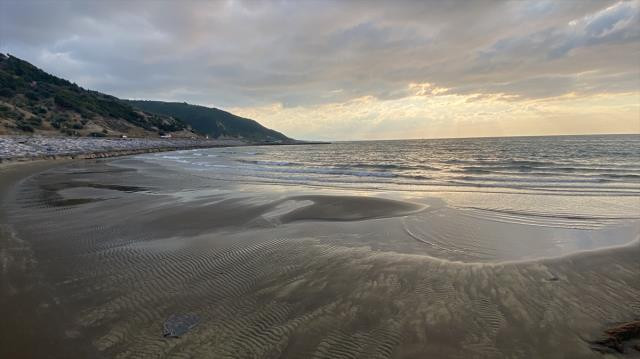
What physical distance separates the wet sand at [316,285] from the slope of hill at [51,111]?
58.5 meters

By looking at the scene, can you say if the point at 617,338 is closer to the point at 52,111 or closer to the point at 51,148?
the point at 51,148

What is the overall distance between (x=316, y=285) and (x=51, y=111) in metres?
95.2

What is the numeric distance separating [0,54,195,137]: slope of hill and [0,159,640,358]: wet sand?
58453 mm

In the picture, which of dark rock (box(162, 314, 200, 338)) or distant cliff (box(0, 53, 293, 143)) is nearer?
dark rock (box(162, 314, 200, 338))

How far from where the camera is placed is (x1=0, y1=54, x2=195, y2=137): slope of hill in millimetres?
61812

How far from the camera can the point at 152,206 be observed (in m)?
13.5

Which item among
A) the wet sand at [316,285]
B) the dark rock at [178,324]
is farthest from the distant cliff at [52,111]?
the dark rock at [178,324]

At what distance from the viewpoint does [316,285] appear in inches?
237

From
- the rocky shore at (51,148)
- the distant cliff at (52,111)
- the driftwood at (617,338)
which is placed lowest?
the driftwood at (617,338)

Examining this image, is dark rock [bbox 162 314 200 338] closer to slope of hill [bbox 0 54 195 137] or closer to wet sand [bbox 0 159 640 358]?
wet sand [bbox 0 159 640 358]

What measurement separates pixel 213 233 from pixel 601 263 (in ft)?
30.8

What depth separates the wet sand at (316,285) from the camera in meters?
4.27

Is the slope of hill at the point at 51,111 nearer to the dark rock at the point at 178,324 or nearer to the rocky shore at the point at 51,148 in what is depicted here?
the rocky shore at the point at 51,148

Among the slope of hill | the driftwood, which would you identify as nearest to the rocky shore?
the slope of hill
